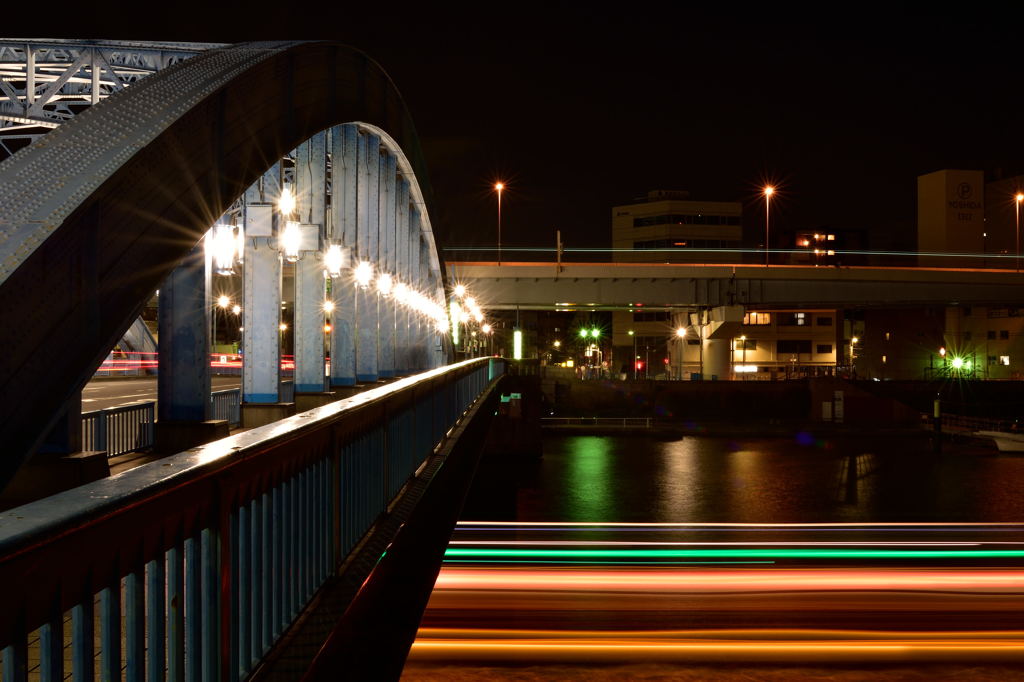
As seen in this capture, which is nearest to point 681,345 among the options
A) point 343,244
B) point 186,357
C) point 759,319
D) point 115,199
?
point 759,319

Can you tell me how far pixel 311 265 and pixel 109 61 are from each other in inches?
414

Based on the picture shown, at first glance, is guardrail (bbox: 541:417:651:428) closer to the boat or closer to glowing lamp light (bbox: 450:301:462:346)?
glowing lamp light (bbox: 450:301:462:346)

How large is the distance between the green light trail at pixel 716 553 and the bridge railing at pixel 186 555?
2227cm

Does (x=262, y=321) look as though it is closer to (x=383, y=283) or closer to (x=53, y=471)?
(x=53, y=471)

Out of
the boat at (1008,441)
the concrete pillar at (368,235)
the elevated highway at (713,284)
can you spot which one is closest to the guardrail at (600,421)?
the elevated highway at (713,284)

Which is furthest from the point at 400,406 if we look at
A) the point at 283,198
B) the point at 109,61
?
the point at 109,61

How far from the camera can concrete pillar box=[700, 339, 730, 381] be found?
7281 centimetres

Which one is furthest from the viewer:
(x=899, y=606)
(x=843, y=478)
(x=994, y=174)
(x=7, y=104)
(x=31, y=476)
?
(x=994, y=174)

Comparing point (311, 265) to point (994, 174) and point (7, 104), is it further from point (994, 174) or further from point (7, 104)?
point (994, 174)

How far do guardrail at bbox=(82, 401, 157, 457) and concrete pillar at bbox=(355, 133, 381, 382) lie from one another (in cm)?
646

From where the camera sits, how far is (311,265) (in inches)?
712

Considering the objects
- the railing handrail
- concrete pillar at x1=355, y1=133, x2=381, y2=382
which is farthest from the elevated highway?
the railing handrail

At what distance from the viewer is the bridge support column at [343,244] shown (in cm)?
1956

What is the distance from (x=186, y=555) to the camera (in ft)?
11.3
